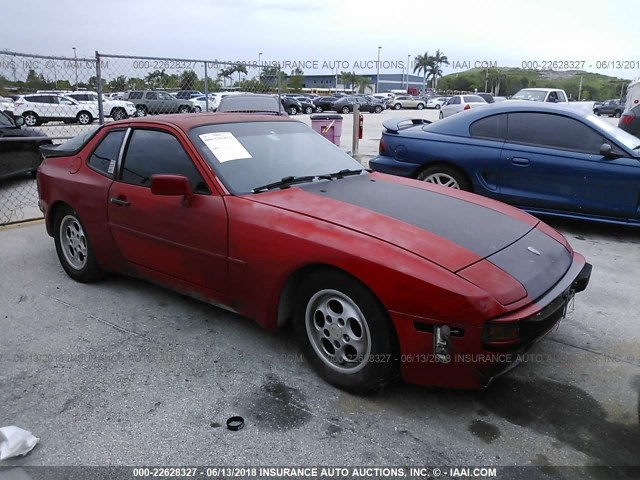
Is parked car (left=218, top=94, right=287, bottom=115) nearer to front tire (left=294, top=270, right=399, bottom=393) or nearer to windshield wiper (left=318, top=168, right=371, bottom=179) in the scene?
windshield wiper (left=318, top=168, right=371, bottom=179)

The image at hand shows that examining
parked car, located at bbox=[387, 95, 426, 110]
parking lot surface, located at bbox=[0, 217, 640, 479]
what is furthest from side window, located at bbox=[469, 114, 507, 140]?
parked car, located at bbox=[387, 95, 426, 110]

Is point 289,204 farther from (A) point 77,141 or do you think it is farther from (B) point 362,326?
(A) point 77,141

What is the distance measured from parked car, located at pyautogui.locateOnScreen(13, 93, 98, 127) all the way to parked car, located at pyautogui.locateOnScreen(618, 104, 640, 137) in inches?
470

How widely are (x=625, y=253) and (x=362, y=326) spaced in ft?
12.8

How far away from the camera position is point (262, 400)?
2.81 meters

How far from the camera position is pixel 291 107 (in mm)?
37312

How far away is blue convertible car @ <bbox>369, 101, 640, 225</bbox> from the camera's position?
18.1 ft

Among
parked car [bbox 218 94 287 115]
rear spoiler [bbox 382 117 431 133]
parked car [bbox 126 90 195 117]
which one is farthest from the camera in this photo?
parked car [bbox 218 94 287 115]

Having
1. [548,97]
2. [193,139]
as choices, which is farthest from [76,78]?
[548,97]

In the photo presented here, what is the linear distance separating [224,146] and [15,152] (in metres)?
6.47

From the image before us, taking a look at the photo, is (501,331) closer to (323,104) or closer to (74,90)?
(74,90)

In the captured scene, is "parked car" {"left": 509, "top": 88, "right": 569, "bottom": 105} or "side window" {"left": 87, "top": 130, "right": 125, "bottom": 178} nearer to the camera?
"side window" {"left": 87, "top": 130, "right": 125, "bottom": 178}

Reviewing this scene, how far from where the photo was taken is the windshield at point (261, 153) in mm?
3361

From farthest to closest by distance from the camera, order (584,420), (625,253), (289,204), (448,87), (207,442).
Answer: (448,87)
(625,253)
(289,204)
(584,420)
(207,442)
